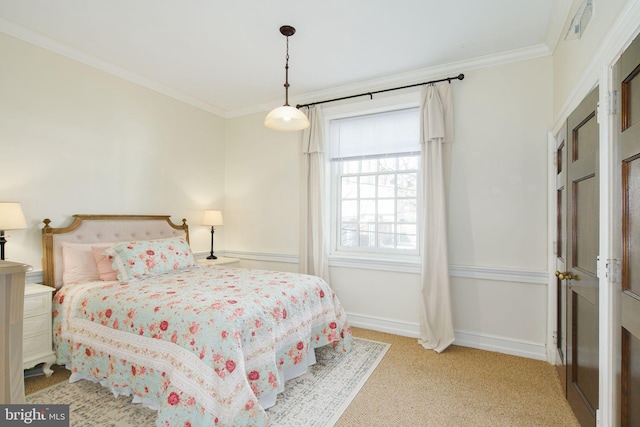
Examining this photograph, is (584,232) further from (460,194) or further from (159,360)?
(159,360)

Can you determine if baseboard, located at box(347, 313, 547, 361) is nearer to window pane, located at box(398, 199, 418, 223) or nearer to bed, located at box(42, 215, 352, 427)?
bed, located at box(42, 215, 352, 427)

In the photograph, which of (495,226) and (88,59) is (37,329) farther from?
(495,226)

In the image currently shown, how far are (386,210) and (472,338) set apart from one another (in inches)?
60.5

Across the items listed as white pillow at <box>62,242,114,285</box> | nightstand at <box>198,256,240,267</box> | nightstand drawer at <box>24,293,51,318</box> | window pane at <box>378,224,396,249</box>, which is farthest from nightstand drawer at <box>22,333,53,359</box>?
window pane at <box>378,224,396,249</box>

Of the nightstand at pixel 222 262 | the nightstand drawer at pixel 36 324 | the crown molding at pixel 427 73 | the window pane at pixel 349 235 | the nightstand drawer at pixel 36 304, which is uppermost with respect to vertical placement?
the crown molding at pixel 427 73

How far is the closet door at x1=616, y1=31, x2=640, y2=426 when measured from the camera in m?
1.29

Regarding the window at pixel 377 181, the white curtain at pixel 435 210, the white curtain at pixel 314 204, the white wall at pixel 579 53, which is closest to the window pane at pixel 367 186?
the window at pixel 377 181

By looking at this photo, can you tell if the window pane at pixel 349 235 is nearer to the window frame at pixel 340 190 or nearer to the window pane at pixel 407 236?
the window frame at pixel 340 190

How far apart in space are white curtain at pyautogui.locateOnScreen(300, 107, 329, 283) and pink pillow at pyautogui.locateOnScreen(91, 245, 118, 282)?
1.95 meters

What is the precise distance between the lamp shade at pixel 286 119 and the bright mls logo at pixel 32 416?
2084 millimetres

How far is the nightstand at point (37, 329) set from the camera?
2434 mm

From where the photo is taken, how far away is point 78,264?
2881mm

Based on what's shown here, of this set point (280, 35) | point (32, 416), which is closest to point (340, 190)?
point (280, 35)

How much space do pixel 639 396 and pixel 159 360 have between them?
2.31 m
